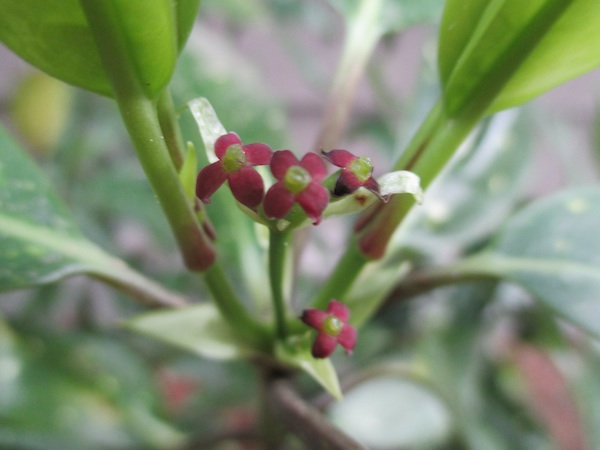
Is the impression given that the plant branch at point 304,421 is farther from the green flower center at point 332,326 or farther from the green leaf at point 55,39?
the green leaf at point 55,39

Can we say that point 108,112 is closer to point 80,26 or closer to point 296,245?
point 296,245

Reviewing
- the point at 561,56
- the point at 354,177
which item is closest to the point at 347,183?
the point at 354,177

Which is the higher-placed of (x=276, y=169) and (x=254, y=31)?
(x=254, y=31)

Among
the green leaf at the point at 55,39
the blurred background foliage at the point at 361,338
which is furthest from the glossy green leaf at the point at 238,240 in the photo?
the green leaf at the point at 55,39

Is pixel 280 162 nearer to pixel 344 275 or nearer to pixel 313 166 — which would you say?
pixel 313 166

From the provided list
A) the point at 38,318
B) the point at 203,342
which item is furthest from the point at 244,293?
the point at 203,342
